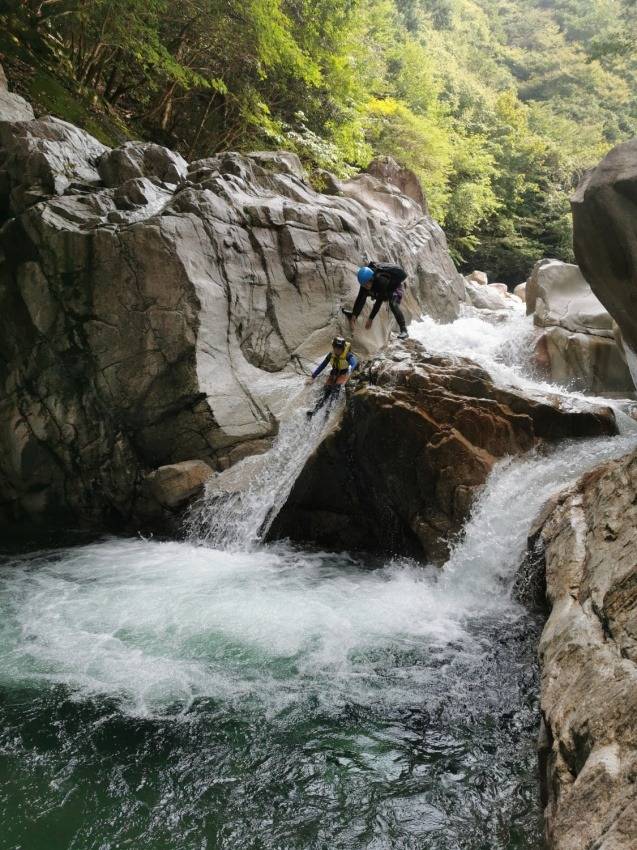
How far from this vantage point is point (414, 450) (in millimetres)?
8094

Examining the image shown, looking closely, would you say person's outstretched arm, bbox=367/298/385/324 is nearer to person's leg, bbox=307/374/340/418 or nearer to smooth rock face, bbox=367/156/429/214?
person's leg, bbox=307/374/340/418

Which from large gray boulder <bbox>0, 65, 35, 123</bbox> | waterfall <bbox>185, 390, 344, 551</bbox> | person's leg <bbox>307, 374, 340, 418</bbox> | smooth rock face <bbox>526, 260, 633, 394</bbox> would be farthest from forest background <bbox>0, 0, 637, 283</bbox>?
waterfall <bbox>185, 390, 344, 551</bbox>

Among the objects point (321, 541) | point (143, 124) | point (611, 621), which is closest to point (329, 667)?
point (611, 621)

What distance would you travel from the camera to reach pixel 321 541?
9336mm

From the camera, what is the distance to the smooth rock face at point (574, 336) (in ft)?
47.8

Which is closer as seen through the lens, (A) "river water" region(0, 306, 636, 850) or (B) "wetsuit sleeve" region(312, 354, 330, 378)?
(A) "river water" region(0, 306, 636, 850)

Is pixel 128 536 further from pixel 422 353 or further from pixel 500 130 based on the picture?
pixel 500 130

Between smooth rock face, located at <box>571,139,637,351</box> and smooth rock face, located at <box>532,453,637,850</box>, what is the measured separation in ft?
6.02

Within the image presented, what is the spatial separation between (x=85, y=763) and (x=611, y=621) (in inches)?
161

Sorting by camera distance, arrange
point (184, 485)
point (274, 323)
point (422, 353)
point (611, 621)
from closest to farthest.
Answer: point (611, 621)
point (422, 353)
point (184, 485)
point (274, 323)

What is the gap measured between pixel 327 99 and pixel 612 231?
17.4 m

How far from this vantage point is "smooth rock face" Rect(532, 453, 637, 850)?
2812 mm

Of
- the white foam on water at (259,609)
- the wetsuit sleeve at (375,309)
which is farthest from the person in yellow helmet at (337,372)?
the wetsuit sleeve at (375,309)

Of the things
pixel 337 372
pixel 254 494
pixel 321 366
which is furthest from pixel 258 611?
pixel 321 366
